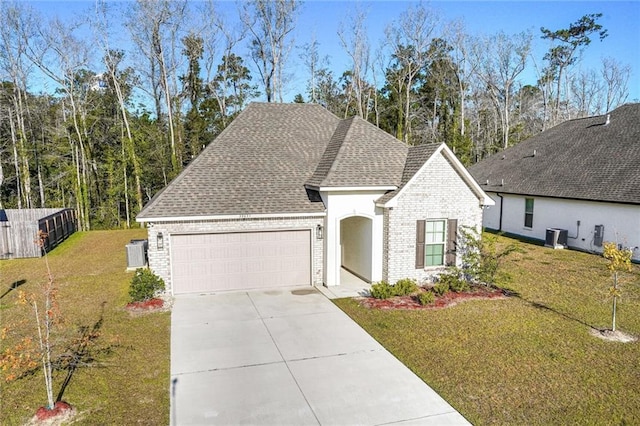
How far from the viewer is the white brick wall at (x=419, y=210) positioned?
1371cm

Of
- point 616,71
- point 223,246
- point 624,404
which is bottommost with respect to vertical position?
point 624,404

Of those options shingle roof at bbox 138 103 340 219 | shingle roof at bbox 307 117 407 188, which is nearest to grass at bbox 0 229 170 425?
shingle roof at bbox 138 103 340 219

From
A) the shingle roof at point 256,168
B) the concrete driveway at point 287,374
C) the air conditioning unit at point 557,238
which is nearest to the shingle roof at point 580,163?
the air conditioning unit at point 557,238

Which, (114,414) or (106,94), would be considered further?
(106,94)

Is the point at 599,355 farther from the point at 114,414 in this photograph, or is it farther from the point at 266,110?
the point at 266,110

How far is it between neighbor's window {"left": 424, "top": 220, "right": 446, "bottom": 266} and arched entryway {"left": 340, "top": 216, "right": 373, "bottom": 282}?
1838 mm

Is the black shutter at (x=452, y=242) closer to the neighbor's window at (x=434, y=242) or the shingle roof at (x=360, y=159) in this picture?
the neighbor's window at (x=434, y=242)

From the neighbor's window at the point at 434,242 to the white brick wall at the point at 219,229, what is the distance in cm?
350

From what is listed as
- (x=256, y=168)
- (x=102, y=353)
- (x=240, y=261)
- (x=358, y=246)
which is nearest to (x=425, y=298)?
(x=358, y=246)

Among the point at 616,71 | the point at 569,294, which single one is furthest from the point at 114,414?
the point at 616,71

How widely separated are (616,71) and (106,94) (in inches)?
2189

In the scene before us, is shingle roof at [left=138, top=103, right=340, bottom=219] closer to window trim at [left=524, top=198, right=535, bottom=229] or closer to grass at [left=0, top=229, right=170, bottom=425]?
grass at [left=0, top=229, right=170, bottom=425]

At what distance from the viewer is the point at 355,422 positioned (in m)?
6.57

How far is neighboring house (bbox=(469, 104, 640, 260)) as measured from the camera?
61.0 ft
